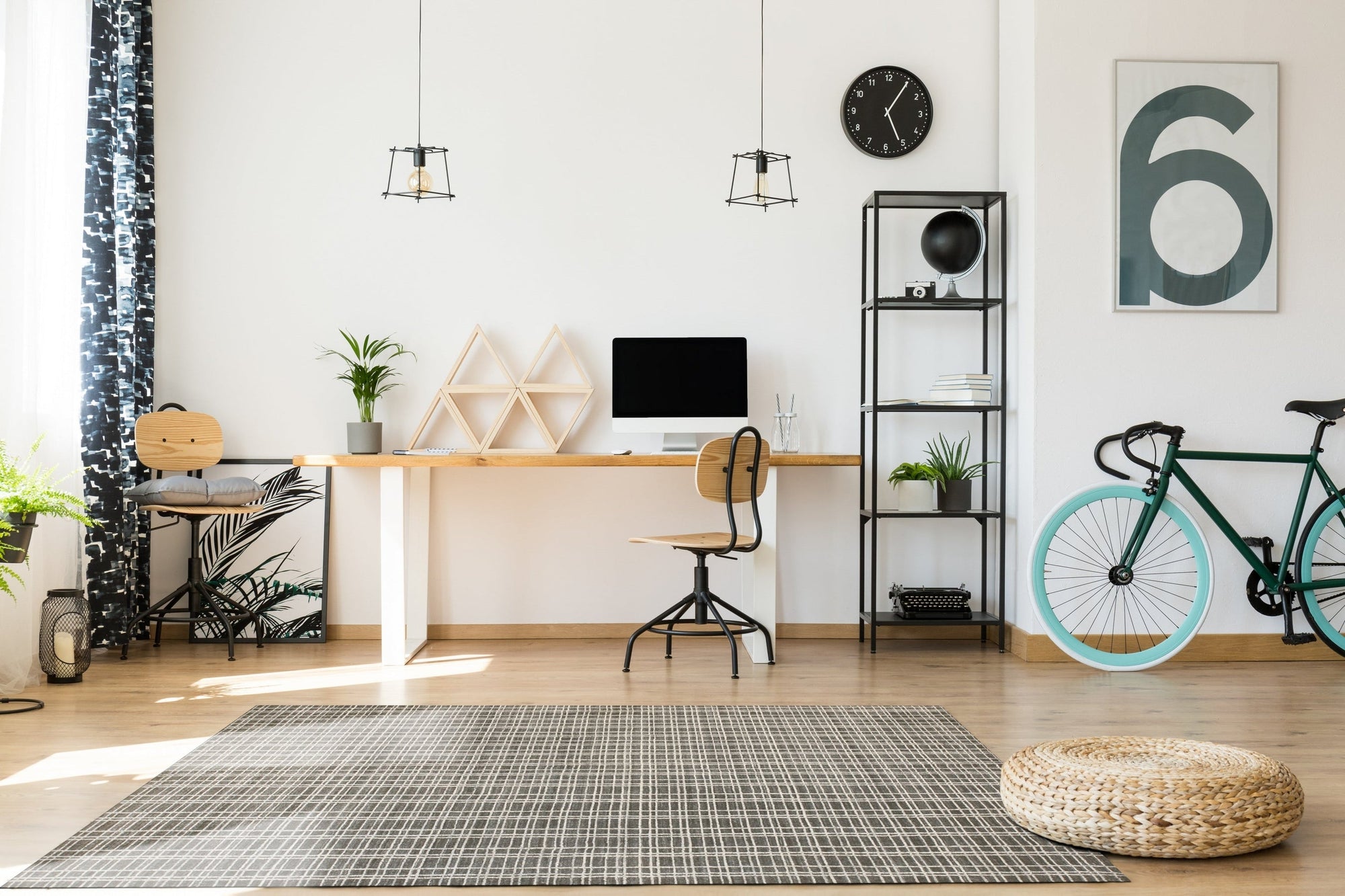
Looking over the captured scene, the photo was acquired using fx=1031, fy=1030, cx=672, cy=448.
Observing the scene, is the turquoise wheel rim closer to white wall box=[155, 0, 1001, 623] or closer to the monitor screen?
white wall box=[155, 0, 1001, 623]

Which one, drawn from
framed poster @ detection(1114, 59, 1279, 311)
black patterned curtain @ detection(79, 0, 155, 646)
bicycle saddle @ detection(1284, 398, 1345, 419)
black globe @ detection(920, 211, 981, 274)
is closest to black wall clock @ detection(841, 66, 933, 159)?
black globe @ detection(920, 211, 981, 274)

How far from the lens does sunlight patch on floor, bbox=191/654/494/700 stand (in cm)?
341

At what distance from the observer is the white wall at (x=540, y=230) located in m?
4.36

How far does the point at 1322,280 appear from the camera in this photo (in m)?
3.94

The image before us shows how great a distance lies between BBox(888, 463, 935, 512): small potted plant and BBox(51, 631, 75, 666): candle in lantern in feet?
9.92

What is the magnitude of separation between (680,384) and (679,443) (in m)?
0.24

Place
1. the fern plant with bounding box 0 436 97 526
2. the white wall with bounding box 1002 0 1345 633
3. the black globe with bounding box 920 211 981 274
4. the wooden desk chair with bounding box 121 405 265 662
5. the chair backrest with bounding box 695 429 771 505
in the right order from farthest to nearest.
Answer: the black globe with bounding box 920 211 981 274 < the wooden desk chair with bounding box 121 405 265 662 < the white wall with bounding box 1002 0 1345 633 < the chair backrest with bounding box 695 429 771 505 < the fern plant with bounding box 0 436 97 526

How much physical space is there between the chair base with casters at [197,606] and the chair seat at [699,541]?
5.34 ft

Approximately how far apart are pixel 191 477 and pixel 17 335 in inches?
30.5

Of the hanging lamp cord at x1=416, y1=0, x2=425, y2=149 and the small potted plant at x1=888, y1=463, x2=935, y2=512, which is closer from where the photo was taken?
the small potted plant at x1=888, y1=463, x2=935, y2=512

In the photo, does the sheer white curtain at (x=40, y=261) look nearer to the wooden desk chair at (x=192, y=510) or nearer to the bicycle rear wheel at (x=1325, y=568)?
the wooden desk chair at (x=192, y=510)

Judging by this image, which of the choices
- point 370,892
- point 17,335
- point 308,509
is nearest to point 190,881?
point 370,892

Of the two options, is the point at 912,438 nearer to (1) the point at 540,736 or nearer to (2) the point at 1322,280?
(2) the point at 1322,280

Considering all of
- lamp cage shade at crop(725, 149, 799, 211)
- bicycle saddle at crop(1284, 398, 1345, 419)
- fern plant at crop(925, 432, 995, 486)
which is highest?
lamp cage shade at crop(725, 149, 799, 211)
